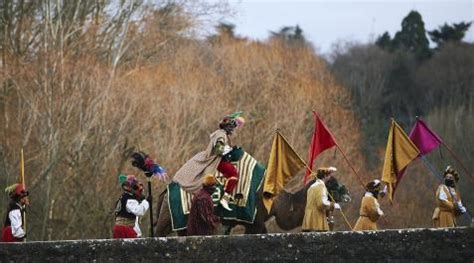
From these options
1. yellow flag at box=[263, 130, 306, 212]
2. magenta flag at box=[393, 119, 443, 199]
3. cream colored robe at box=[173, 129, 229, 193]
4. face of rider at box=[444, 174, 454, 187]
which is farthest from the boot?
face of rider at box=[444, 174, 454, 187]

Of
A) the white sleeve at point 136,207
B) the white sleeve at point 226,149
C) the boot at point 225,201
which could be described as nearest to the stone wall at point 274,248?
the white sleeve at point 136,207

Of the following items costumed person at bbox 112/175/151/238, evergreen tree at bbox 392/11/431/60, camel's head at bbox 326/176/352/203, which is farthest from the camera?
evergreen tree at bbox 392/11/431/60

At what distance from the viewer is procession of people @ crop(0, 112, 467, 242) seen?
17.8 meters

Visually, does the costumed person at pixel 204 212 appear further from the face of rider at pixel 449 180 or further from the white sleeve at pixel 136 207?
the face of rider at pixel 449 180

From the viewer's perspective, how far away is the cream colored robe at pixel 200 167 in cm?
1923

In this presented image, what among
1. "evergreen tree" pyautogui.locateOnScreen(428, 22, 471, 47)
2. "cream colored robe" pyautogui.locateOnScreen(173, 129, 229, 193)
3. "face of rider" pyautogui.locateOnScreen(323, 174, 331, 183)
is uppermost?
"evergreen tree" pyautogui.locateOnScreen(428, 22, 471, 47)

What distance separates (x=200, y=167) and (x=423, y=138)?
154 inches

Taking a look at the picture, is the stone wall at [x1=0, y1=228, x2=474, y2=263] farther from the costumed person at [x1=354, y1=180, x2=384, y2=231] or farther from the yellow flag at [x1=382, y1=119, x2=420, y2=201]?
the yellow flag at [x1=382, y1=119, x2=420, y2=201]

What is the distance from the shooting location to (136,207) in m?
17.6

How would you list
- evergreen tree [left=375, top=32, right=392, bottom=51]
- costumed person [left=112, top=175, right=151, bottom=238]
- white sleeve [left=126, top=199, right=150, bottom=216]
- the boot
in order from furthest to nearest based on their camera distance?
evergreen tree [left=375, top=32, right=392, bottom=51], the boot, costumed person [left=112, top=175, right=151, bottom=238], white sleeve [left=126, top=199, right=150, bottom=216]

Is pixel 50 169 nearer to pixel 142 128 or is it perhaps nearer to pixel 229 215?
pixel 142 128

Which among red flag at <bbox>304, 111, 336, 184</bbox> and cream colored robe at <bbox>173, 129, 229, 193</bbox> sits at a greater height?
red flag at <bbox>304, 111, 336, 184</bbox>

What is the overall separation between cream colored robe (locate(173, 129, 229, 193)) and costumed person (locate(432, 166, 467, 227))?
11.6 feet

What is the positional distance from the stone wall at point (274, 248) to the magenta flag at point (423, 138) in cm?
736
